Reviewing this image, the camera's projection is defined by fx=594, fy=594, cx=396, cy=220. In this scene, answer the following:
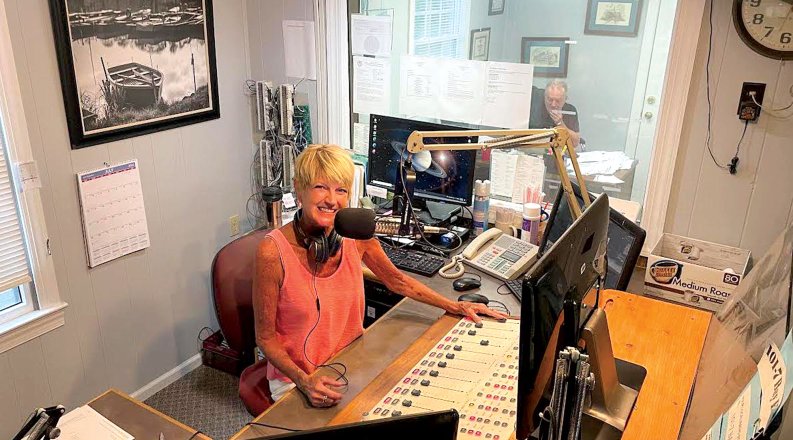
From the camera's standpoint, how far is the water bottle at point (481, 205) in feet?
8.96

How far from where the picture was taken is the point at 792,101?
7.06 feet

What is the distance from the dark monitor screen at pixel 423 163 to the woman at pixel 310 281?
892 millimetres

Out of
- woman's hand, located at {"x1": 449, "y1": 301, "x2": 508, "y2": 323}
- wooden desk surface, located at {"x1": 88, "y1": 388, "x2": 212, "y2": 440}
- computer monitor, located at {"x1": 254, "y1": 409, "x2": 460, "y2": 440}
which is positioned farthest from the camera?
woman's hand, located at {"x1": 449, "y1": 301, "x2": 508, "y2": 323}

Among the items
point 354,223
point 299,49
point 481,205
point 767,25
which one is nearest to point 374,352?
point 354,223

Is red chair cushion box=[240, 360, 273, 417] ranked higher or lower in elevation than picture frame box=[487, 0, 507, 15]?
lower

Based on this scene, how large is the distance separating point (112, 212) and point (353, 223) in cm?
157

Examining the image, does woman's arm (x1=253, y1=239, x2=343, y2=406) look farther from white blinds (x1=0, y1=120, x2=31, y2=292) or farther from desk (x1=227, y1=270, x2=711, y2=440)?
white blinds (x1=0, y1=120, x2=31, y2=292)

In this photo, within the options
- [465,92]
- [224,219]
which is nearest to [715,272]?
[465,92]

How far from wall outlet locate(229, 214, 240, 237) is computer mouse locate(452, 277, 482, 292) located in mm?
1559

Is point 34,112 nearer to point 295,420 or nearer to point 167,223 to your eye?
point 167,223

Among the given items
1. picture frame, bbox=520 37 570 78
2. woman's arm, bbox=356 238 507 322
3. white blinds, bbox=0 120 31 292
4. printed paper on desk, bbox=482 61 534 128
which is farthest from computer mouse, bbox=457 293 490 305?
white blinds, bbox=0 120 31 292

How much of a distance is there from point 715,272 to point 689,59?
82 cm

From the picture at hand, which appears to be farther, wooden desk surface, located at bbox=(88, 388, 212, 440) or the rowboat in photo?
the rowboat in photo

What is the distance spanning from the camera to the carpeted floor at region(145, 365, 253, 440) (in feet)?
9.23
